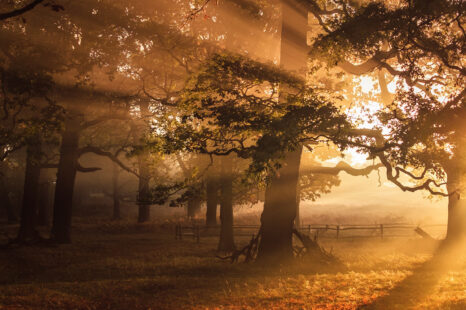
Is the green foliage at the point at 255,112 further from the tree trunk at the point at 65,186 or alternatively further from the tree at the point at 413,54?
the tree trunk at the point at 65,186

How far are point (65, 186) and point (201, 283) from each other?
15.1 metres

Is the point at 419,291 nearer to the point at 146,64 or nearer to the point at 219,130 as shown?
the point at 219,130

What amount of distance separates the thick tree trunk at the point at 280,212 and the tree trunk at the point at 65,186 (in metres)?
13.7

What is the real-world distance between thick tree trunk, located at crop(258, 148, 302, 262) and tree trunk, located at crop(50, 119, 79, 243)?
13.7m

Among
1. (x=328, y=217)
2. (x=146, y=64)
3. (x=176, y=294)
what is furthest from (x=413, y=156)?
(x=328, y=217)

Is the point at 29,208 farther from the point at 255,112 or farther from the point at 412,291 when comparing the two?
the point at 412,291

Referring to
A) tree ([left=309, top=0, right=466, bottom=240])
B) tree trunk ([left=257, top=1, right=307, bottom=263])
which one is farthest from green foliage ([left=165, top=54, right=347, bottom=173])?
tree trunk ([left=257, top=1, right=307, bottom=263])

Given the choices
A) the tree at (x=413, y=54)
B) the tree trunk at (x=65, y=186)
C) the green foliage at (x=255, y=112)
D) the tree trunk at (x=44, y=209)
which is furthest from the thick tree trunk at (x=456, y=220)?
the tree trunk at (x=44, y=209)

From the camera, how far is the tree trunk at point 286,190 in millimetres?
15969

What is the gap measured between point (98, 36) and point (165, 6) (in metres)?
3.17

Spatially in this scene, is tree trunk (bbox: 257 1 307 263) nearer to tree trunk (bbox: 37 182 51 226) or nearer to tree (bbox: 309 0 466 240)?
tree (bbox: 309 0 466 240)

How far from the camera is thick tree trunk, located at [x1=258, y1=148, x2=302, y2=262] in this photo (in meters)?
16.0

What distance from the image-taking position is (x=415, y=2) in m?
12.3

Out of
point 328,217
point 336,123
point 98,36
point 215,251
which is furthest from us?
point 328,217
